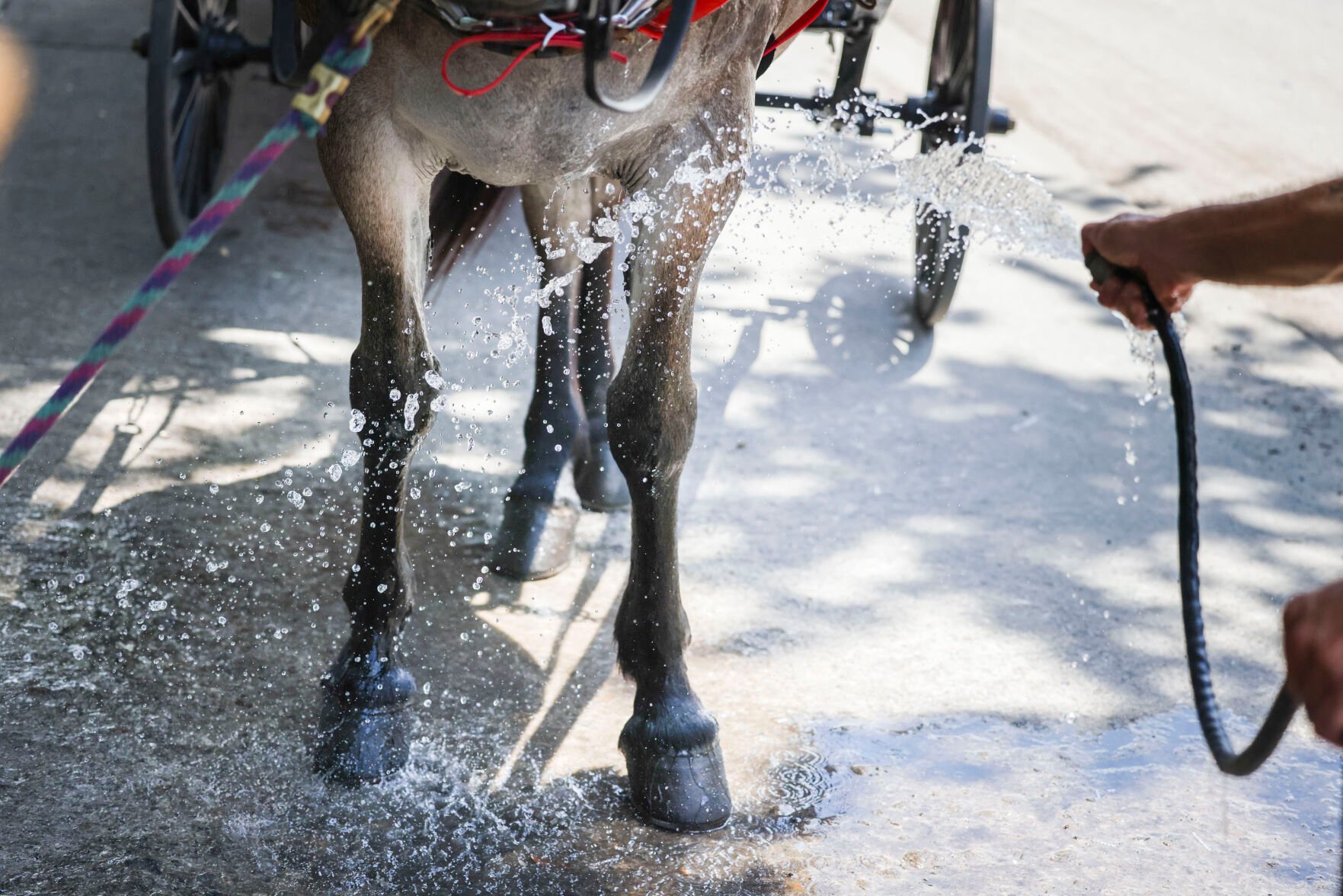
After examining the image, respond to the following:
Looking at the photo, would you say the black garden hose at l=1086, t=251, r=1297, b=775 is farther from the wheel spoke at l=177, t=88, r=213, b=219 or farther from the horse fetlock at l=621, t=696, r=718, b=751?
the wheel spoke at l=177, t=88, r=213, b=219

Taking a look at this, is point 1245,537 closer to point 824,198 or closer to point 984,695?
point 984,695

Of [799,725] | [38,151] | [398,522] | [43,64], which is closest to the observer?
[398,522]

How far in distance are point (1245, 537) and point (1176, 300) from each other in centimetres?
182

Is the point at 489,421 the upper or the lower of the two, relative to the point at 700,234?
lower

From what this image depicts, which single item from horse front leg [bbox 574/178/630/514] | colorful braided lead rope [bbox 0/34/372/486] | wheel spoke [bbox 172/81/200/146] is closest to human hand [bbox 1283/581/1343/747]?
colorful braided lead rope [bbox 0/34/372/486]

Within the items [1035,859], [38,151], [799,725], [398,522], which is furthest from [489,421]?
[38,151]

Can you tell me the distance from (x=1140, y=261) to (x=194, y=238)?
1.16 m

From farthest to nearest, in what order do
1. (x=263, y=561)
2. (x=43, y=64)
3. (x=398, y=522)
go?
(x=43, y=64)
(x=263, y=561)
(x=398, y=522)

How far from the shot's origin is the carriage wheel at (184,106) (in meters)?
3.61

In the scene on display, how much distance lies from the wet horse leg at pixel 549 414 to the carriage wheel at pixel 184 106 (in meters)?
1.43

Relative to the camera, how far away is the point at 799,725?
2465mm

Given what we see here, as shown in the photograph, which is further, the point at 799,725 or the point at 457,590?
the point at 457,590

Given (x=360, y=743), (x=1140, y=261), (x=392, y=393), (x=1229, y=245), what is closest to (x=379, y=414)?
(x=392, y=393)

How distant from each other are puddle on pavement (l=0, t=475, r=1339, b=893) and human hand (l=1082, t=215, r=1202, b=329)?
1000 mm
